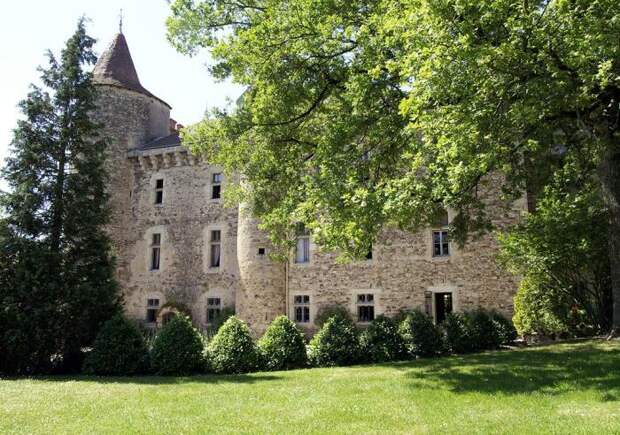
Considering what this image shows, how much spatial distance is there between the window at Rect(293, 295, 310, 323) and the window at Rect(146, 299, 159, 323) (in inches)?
299

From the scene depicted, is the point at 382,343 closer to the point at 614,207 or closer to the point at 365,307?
the point at 614,207

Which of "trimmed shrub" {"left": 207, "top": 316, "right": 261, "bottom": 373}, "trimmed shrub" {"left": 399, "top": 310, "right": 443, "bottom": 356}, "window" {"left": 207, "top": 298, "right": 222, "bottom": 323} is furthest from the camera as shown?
"window" {"left": 207, "top": 298, "right": 222, "bottom": 323}

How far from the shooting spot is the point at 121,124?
2477cm

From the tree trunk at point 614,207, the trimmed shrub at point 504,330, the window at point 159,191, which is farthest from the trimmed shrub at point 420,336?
the window at point 159,191

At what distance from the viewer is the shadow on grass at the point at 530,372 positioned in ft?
24.8

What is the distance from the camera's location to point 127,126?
2495 cm

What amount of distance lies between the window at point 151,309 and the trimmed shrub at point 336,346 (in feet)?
42.0

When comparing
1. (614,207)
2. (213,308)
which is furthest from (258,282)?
(614,207)

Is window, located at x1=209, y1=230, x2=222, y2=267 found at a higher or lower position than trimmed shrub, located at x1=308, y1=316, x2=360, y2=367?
higher

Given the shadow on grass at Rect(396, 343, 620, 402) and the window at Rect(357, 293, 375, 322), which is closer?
the shadow on grass at Rect(396, 343, 620, 402)

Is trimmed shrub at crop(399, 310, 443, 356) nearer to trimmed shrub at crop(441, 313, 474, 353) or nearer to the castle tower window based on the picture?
trimmed shrub at crop(441, 313, 474, 353)

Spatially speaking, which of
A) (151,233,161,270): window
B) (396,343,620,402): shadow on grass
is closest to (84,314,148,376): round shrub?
(396,343,620,402): shadow on grass

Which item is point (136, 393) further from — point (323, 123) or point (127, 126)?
point (127, 126)

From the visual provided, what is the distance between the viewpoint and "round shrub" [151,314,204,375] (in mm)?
11695
